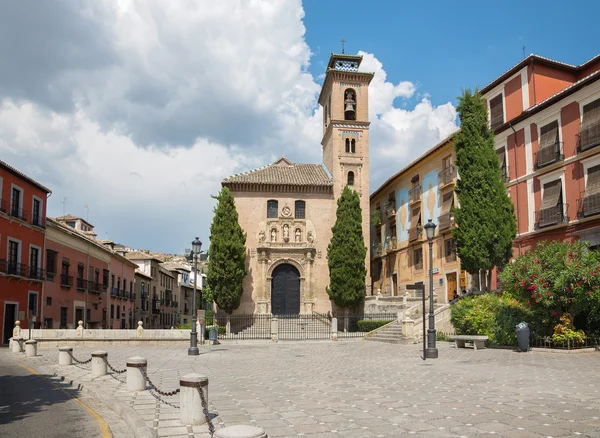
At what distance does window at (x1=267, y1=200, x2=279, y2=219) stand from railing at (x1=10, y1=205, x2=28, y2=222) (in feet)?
52.0

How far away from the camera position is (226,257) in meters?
34.7

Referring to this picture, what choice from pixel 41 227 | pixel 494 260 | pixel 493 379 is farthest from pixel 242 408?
pixel 41 227

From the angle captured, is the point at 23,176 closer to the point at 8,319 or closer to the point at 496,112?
the point at 8,319

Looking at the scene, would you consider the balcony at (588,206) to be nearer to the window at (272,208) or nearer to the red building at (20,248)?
the window at (272,208)

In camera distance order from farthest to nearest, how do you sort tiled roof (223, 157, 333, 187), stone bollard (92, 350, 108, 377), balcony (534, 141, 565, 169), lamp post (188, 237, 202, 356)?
tiled roof (223, 157, 333, 187)
balcony (534, 141, 565, 169)
lamp post (188, 237, 202, 356)
stone bollard (92, 350, 108, 377)

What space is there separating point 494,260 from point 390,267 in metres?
18.3

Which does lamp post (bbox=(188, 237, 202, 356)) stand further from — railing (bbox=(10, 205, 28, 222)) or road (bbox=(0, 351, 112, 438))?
railing (bbox=(10, 205, 28, 222))

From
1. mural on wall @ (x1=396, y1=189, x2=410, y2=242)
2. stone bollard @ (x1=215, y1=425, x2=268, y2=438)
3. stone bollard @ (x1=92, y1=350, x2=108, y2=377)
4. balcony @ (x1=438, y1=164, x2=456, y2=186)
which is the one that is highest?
balcony @ (x1=438, y1=164, x2=456, y2=186)

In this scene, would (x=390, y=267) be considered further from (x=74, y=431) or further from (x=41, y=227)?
(x=74, y=431)

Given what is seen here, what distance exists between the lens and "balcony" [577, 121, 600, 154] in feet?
72.6

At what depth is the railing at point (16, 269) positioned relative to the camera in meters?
28.1

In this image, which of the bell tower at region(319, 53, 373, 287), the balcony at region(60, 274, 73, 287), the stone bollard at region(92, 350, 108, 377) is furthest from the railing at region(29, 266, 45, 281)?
the stone bollard at region(92, 350, 108, 377)

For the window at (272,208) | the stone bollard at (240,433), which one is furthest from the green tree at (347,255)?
the stone bollard at (240,433)

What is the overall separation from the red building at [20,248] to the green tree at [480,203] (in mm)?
22380
